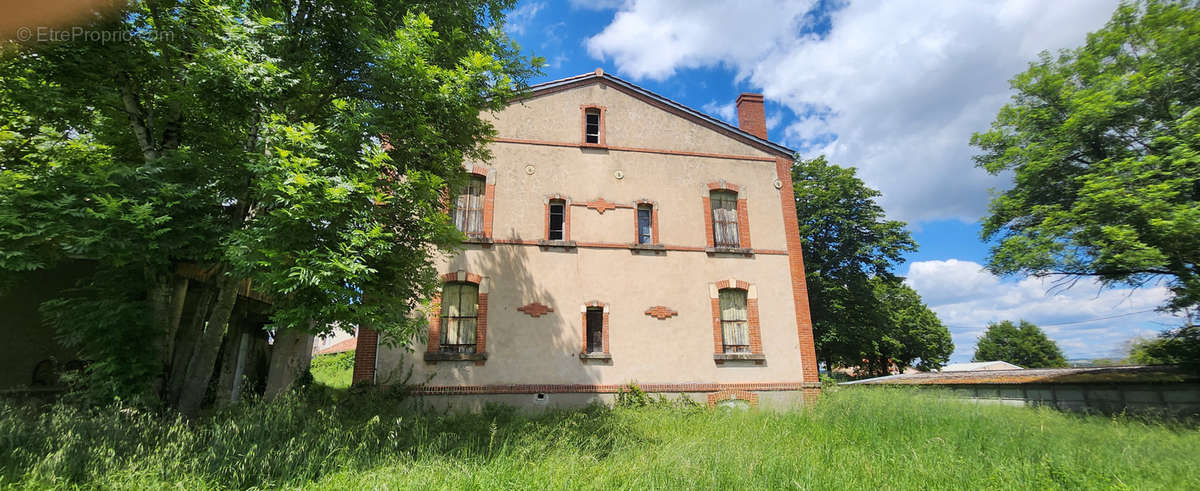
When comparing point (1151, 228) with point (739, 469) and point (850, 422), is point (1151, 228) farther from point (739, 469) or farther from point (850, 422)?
point (739, 469)

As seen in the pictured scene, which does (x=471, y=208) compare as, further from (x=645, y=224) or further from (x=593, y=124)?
(x=645, y=224)

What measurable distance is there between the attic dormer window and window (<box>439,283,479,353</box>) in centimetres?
504

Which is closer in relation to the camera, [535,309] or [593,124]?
[535,309]

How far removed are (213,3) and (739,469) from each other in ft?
28.8

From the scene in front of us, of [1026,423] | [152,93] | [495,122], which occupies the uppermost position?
[495,122]

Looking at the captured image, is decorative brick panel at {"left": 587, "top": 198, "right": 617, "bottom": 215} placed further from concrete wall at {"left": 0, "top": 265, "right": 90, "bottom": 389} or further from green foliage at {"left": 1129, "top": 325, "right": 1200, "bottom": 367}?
green foliage at {"left": 1129, "top": 325, "right": 1200, "bottom": 367}

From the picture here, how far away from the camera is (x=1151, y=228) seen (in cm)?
825

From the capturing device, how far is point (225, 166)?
20.6 feet

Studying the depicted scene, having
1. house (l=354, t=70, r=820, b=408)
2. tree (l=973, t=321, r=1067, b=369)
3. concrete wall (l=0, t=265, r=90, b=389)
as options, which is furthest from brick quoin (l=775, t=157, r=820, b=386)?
tree (l=973, t=321, r=1067, b=369)

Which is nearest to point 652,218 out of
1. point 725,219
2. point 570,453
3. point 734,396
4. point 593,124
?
point 725,219

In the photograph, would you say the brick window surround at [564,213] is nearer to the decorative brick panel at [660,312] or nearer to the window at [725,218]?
the decorative brick panel at [660,312]

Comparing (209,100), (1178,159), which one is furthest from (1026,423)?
(209,100)

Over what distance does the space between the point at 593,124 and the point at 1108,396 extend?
14.2 meters

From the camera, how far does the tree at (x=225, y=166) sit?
5.44 metres
